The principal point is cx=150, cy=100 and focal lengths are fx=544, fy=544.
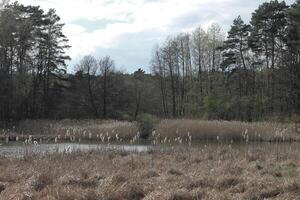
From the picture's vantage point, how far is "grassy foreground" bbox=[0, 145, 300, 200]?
30.5 feet

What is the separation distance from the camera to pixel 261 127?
113 feet

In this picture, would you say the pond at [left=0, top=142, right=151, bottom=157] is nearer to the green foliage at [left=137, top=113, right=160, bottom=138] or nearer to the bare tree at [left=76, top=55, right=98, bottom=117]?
the green foliage at [left=137, top=113, right=160, bottom=138]

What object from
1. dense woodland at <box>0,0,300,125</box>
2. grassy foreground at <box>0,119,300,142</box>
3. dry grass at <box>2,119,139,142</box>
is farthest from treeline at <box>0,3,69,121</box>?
grassy foreground at <box>0,119,300,142</box>

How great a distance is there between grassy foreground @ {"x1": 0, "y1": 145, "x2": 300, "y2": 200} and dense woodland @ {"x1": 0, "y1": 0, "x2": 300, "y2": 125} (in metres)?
39.5

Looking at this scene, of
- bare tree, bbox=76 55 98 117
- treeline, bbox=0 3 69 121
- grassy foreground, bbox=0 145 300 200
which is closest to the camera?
grassy foreground, bbox=0 145 300 200

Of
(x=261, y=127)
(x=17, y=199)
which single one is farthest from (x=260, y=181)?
(x=261, y=127)

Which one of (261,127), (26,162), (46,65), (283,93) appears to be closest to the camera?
(26,162)

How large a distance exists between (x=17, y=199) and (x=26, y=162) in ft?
20.6

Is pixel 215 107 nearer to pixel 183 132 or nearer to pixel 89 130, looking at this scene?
pixel 183 132

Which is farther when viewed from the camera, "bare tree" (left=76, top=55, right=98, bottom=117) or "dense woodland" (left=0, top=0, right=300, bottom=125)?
"bare tree" (left=76, top=55, right=98, bottom=117)

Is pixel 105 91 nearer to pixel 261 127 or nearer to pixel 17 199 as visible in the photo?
pixel 261 127

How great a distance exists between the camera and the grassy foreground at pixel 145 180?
30.5 ft

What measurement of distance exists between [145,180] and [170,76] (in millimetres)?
67110

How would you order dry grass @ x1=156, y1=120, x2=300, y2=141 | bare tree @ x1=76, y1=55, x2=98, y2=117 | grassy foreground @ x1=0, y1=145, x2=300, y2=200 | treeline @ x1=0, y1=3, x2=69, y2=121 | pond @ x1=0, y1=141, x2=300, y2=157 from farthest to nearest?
bare tree @ x1=76, y1=55, x2=98, y2=117, treeline @ x1=0, y1=3, x2=69, y2=121, dry grass @ x1=156, y1=120, x2=300, y2=141, pond @ x1=0, y1=141, x2=300, y2=157, grassy foreground @ x1=0, y1=145, x2=300, y2=200
